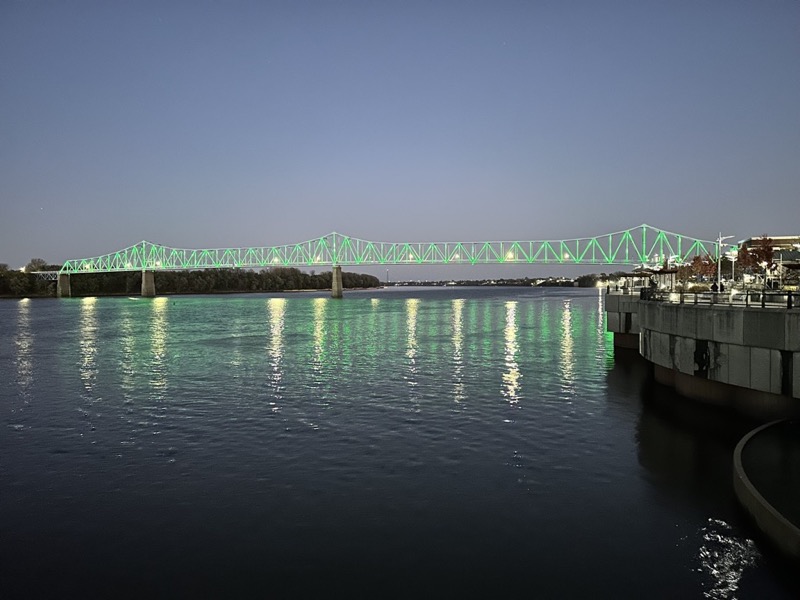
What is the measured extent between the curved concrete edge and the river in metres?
0.33

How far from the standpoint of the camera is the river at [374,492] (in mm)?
9992

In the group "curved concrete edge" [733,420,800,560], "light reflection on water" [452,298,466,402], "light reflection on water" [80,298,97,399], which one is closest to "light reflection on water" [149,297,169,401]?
"light reflection on water" [80,298,97,399]

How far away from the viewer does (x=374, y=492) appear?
13672 millimetres

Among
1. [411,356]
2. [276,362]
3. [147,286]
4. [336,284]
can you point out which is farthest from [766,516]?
[147,286]

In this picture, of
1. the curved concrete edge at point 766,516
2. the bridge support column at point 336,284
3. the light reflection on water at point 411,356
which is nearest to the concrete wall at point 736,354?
the curved concrete edge at point 766,516

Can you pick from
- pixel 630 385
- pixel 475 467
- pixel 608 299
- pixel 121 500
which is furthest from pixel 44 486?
pixel 608 299

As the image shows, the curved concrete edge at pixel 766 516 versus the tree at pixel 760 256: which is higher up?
the tree at pixel 760 256

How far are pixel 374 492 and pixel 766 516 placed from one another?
7.44 m

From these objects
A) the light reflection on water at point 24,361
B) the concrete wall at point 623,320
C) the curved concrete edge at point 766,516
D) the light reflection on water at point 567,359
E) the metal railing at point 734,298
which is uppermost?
the metal railing at point 734,298

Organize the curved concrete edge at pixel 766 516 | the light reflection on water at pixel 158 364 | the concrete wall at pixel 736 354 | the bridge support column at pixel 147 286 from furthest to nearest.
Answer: the bridge support column at pixel 147 286 < the light reflection on water at pixel 158 364 < the concrete wall at pixel 736 354 < the curved concrete edge at pixel 766 516

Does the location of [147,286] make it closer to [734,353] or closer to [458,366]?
[458,366]

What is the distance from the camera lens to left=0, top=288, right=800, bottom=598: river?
32.8ft

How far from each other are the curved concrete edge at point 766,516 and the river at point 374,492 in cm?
33

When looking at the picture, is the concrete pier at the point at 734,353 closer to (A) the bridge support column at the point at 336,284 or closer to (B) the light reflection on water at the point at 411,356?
(B) the light reflection on water at the point at 411,356
